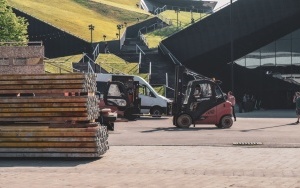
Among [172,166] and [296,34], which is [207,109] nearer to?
[172,166]

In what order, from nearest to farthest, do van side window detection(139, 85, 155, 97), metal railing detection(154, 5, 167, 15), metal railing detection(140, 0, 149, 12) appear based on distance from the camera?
1. van side window detection(139, 85, 155, 97)
2. metal railing detection(154, 5, 167, 15)
3. metal railing detection(140, 0, 149, 12)

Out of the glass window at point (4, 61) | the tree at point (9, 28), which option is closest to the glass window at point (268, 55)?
the tree at point (9, 28)

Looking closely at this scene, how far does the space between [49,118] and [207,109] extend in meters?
11.0

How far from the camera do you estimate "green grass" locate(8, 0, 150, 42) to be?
74.0 metres

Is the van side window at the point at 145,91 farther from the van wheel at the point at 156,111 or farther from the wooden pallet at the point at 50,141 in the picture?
the wooden pallet at the point at 50,141

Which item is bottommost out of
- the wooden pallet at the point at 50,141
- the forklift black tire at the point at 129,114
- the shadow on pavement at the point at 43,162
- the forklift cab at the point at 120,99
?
the shadow on pavement at the point at 43,162

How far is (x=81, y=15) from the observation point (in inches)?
3536

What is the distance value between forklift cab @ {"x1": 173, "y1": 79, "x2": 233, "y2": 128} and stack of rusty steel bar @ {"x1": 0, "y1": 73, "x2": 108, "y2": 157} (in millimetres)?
9899

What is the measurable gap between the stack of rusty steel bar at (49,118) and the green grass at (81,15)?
52.3 meters

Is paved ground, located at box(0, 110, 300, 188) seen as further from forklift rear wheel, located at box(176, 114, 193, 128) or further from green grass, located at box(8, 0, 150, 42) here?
green grass, located at box(8, 0, 150, 42)

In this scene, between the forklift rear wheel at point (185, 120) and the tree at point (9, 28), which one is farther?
the tree at point (9, 28)

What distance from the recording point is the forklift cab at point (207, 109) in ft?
77.7

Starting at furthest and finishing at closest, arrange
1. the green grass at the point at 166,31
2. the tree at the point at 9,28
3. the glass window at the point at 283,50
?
the green grass at the point at 166,31, the tree at the point at 9,28, the glass window at the point at 283,50

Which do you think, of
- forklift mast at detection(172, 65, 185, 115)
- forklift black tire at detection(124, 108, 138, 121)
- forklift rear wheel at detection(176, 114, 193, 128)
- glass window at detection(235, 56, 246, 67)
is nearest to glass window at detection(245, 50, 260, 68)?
glass window at detection(235, 56, 246, 67)
